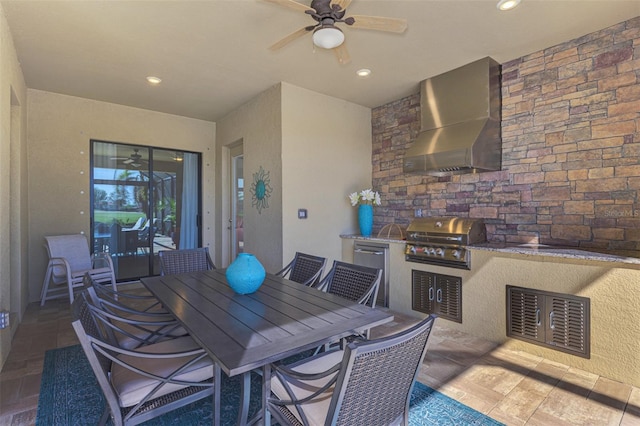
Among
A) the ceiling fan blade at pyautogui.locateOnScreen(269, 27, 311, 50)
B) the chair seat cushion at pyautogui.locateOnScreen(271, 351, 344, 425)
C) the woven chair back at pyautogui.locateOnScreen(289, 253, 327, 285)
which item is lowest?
the chair seat cushion at pyautogui.locateOnScreen(271, 351, 344, 425)

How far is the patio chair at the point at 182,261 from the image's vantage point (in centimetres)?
316

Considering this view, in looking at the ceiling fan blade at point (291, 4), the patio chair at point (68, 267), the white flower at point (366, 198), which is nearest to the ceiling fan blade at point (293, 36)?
the ceiling fan blade at point (291, 4)

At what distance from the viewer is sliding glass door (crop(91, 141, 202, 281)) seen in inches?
193

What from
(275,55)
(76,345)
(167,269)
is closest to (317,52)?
(275,55)

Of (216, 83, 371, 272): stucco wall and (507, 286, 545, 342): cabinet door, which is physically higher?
(216, 83, 371, 272): stucco wall

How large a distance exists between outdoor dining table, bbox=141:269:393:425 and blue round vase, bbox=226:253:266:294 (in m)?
→ 0.06

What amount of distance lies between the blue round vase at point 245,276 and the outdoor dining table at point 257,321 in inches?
2.2

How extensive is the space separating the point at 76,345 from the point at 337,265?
97.6 inches

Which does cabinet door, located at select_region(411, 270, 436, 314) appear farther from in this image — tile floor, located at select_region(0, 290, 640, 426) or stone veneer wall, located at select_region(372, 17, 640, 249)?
stone veneer wall, located at select_region(372, 17, 640, 249)

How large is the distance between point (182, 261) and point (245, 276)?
1.48 metres

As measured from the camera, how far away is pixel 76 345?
9.55 ft

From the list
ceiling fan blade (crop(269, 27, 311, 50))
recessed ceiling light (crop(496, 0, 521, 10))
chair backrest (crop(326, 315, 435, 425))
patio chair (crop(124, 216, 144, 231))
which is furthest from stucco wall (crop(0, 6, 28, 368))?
recessed ceiling light (crop(496, 0, 521, 10))

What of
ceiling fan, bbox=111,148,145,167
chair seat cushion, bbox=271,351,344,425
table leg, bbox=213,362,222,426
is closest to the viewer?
chair seat cushion, bbox=271,351,344,425

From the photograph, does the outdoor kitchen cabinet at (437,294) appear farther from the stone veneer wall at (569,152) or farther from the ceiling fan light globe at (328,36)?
the ceiling fan light globe at (328,36)
